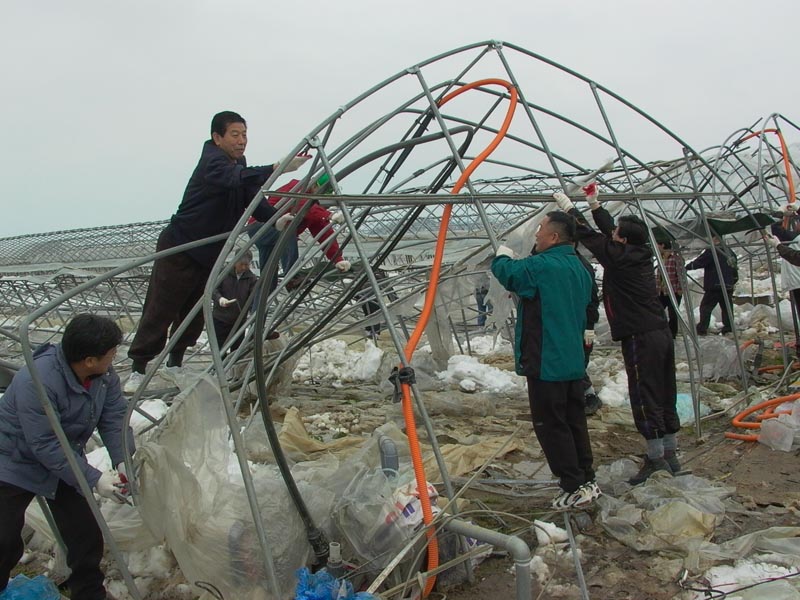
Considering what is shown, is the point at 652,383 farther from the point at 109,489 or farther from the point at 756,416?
the point at 109,489

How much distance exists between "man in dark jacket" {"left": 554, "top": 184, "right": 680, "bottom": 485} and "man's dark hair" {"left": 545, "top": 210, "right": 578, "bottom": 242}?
2.49 ft

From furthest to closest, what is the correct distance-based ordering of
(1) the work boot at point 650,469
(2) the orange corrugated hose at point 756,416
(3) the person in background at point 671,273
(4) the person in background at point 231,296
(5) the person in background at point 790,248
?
(4) the person in background at point 231,296, (3) the person in background at point 671,273, (5) the person in background at point 790,248, (2) the orange corrugated hose at point 756,416, (1) the work boot at point 650,469

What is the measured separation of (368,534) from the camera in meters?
3.11

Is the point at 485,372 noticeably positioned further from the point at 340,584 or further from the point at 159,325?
the point at 340,584

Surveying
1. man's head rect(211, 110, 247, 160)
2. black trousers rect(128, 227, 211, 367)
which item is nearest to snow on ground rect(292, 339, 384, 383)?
black trousers rect(128, 227, 211, 367)

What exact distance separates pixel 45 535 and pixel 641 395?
12.7ft

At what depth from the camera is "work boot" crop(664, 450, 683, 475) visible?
4.48 m

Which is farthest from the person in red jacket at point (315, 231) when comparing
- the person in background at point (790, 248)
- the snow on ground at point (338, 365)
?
the person in background at point (790, 248)

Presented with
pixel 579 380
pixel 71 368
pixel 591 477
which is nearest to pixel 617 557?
pixel 591 477

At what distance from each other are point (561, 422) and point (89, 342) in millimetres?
2453

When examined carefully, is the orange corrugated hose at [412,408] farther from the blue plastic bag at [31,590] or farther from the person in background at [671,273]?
the person in background at [671,273]

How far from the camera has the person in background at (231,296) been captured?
7.00 meters

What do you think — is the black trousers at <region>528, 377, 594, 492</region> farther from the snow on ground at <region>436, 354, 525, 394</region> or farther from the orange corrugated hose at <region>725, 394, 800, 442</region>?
the snow on ground at <region>436, 354, 525, 394</region>

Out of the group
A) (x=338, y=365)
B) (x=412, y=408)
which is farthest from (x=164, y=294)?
(x=338, y=365)
